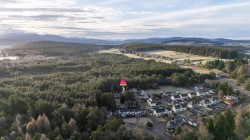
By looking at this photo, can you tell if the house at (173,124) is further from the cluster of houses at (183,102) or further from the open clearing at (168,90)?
the open clearing at (168,90)

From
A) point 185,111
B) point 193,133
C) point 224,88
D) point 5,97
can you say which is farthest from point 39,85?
point 224,88

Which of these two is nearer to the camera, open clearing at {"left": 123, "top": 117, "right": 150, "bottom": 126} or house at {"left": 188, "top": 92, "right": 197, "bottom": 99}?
open clearing at {"left": 123, "top": 117, "right": 150, "bottom": 126}

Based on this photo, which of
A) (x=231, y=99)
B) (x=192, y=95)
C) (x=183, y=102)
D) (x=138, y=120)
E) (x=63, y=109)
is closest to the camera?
(x=63, y=109)

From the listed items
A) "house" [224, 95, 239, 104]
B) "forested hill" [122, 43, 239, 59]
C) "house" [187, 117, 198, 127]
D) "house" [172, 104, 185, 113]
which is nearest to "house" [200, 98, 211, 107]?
"house" [224, 95, 239, 104]

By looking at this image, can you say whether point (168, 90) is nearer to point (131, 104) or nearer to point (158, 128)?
point (131, 104)

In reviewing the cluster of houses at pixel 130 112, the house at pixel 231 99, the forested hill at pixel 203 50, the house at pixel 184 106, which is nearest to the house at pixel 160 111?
the cluster of houses at pixel 130 112

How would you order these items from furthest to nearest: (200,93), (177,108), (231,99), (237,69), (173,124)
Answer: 1. (237,69)
2. (200,93)
3. (231,99)
4. (177,108)
5. (173,124)

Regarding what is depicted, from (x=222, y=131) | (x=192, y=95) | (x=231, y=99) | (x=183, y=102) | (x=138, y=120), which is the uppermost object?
(x=222, y=131)

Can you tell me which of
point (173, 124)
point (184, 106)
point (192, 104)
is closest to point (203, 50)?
point (192, 104)

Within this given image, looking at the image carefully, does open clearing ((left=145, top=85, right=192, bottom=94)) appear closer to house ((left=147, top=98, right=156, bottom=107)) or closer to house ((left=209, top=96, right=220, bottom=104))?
house ((left=147, top=98, right=156, bottom=107))
